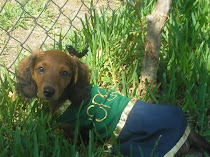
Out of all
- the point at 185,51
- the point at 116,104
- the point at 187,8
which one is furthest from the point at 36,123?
the point at 187,8

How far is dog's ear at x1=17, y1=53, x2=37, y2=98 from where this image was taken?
281 cm

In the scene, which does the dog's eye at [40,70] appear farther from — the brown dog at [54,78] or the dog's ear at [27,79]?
the dog's ear at [27,79]

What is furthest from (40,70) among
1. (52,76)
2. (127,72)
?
(127,72)

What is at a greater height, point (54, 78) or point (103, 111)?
point (54, 78)

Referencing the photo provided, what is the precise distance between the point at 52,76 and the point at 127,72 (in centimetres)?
124

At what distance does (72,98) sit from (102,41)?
1.12 metres

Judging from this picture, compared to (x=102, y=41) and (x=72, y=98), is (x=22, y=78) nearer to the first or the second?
(x=72, y=98)

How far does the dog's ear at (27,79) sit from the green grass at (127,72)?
0.17 meters

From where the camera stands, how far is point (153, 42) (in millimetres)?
3262

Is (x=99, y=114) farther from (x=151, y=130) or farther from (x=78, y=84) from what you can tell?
(x=151, y=130)

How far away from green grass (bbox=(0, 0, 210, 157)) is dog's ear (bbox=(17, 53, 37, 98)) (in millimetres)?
170

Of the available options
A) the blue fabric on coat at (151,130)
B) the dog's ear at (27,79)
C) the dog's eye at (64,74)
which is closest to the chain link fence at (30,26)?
the dog's ear at (27,79)

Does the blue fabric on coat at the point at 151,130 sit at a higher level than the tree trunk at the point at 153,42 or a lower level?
lower

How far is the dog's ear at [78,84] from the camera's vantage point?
2.84m
